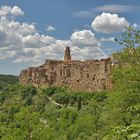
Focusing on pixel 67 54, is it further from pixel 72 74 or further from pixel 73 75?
A: pixel 73 75

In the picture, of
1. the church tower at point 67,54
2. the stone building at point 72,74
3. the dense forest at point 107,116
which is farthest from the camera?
the church tower at point 67,54

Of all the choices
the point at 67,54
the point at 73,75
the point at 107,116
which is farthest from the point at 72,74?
the point at 107,116

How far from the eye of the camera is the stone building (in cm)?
7625

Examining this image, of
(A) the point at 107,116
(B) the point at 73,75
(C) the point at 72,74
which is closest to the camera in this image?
(A) the point at 107,116

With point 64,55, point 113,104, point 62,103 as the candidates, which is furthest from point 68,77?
point 113,104

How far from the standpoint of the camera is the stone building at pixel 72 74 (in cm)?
7625

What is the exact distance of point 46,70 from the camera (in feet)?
331

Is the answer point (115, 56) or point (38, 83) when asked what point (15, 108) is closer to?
point (38, 83)

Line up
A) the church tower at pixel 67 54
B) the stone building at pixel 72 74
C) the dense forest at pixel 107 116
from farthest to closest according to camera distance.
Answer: the church tower at pixel 67 54
the stone building at pixel 72 74
the dense forest at pixel 107 116

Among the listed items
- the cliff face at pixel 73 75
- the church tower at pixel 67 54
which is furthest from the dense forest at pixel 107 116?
the church tower at pixel 67 54

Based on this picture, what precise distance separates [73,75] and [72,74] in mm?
552

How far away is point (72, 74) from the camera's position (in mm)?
87750

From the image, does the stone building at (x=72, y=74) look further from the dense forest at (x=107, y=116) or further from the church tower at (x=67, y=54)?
the dense forest at (x=107, y=116)

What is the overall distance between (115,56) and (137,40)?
168 cm
